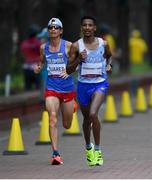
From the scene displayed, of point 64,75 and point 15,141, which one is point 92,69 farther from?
point 15,141

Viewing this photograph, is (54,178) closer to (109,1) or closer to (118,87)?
(118,87)

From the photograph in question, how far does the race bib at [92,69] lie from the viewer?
1253cm

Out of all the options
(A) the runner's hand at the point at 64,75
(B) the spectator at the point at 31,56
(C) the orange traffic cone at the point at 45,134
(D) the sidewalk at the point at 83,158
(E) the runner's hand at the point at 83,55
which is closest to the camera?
(D) the sidewalk at the point at 83,158

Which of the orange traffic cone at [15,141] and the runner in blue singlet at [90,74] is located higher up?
the runner in blue singlet at [90,74]

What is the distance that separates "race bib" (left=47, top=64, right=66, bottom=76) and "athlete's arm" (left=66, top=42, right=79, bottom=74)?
1.43 feet

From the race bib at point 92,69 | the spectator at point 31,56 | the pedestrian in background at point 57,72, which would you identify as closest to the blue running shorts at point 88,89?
the race bib at point 92,69

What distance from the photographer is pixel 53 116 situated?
12820 millimetres

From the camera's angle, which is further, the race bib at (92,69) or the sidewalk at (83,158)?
the race bib at (92,69)

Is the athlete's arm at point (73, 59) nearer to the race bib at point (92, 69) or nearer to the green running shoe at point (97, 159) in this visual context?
the race bib at point (92, 69)

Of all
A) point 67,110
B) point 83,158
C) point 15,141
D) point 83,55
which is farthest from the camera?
point 15,141

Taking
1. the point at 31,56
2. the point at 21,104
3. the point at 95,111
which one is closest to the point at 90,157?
the point at 95,111

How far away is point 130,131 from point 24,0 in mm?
8786

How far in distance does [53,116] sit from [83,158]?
1101 millimetres

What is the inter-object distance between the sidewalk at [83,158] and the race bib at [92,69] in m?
1.29
